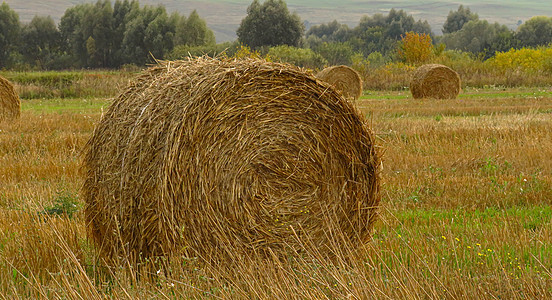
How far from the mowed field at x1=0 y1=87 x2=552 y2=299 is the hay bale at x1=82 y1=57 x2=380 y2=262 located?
29 cm

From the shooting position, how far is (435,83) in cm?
2531

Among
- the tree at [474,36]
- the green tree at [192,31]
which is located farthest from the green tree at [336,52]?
the tree at [474,36]

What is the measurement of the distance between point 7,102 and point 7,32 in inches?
2592

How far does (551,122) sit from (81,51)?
68750 mm

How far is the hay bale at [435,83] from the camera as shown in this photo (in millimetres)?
25125

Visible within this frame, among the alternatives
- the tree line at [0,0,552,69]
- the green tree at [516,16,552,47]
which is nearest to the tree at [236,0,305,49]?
the tree line at [0,0,552,69]

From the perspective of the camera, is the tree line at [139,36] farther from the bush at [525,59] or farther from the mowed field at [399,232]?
the mowed field at [399,232]

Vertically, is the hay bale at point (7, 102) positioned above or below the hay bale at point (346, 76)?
above

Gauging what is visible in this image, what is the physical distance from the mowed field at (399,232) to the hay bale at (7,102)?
288 centimetres

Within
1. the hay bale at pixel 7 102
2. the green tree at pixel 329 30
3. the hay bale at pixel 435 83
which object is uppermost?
the hay bale at pixel 7 102

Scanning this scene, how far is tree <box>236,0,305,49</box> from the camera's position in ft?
218

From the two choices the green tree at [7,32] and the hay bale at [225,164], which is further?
the green tree at [7,32]

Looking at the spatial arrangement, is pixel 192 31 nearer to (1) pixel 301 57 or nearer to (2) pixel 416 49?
(1) pixel 301 57

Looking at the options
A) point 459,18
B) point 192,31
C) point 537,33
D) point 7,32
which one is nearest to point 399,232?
point 192,31
